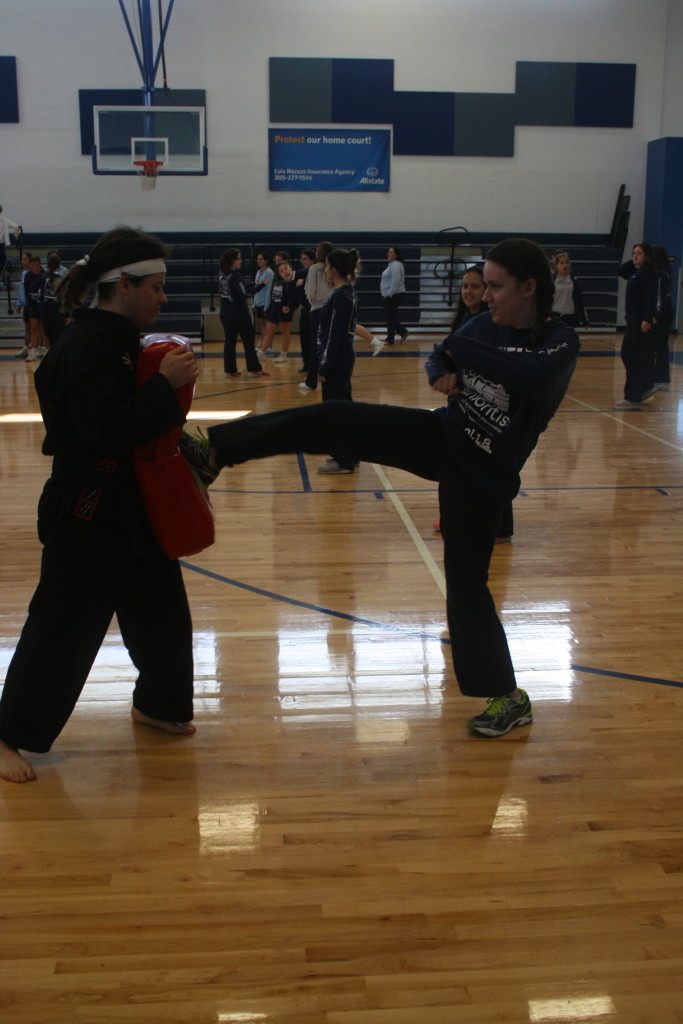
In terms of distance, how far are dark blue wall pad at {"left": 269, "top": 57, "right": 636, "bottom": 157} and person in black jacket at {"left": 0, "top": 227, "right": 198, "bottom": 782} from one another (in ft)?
56.0

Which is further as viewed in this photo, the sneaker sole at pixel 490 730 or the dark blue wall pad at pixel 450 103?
the dark blue wall pad at pixel 450 103

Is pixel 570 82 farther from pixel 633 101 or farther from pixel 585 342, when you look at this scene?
pixel 585 342

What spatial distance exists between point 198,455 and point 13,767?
1.04 m

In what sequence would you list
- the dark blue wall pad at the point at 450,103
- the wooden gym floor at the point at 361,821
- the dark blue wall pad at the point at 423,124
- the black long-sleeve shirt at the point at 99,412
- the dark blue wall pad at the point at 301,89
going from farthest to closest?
the dark blue wall pad at the point at 423,124 → the dark blue wall pad at the point at 450,103 → the dark blue wall pad at the point at 301,89 → the black long-sleeve shirt at the point at 99,412 → the wooden gym floor at the point at 361,821

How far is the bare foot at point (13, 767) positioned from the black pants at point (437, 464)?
1.05 meters

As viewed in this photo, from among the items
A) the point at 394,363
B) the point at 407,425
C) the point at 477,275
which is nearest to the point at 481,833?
the point at 407,425

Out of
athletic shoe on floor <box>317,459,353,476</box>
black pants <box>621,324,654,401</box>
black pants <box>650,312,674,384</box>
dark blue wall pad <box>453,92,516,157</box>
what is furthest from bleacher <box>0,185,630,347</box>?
athletic shoe on floor <box>317,459,353,476</box>

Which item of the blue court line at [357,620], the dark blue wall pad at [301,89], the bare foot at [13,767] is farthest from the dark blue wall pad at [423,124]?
the bare foot at [13,767]

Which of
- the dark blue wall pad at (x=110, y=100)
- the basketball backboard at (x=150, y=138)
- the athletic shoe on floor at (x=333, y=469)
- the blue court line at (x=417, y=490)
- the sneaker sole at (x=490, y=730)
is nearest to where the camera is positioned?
the sneaker sole at (x=490, y=730)

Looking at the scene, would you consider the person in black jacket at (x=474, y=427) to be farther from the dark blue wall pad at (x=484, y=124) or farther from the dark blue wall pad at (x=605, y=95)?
the dark blue wall pad at (x=605, y=95)

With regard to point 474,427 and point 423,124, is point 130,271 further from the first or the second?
point 423,124

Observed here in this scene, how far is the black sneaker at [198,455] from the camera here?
2.67 m

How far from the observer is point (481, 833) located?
2.46 m

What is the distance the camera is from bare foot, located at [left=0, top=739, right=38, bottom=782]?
2.71 m
